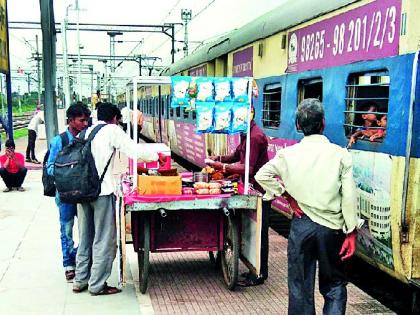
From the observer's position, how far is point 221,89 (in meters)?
5.10

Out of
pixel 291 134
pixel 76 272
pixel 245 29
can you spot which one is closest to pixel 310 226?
pixel 76 272

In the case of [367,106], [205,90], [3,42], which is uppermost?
[3,42]

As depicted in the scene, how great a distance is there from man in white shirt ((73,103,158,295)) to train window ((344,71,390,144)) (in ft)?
6.26

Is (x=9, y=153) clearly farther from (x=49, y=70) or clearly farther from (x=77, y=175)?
(x=77, y=175)

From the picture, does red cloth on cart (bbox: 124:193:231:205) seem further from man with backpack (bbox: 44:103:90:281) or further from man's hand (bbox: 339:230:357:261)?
man's hand (bbox: 339:230:357:261)

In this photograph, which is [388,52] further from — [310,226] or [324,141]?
[310,226]

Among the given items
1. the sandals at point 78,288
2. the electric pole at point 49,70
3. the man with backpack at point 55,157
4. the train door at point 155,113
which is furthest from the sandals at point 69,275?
the train door at point 155,113

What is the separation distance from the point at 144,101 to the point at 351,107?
20.8m

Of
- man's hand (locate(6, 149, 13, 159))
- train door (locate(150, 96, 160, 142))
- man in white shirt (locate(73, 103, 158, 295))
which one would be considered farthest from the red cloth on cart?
train door (locate(150, 96, 160, 142))

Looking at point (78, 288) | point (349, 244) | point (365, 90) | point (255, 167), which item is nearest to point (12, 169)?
point (78, 288)

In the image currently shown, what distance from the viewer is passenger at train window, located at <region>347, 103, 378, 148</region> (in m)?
5.08

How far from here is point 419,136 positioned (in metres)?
4.34

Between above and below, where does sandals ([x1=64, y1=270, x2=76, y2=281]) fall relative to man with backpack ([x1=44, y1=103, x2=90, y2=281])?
below

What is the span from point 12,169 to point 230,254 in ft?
22.9
